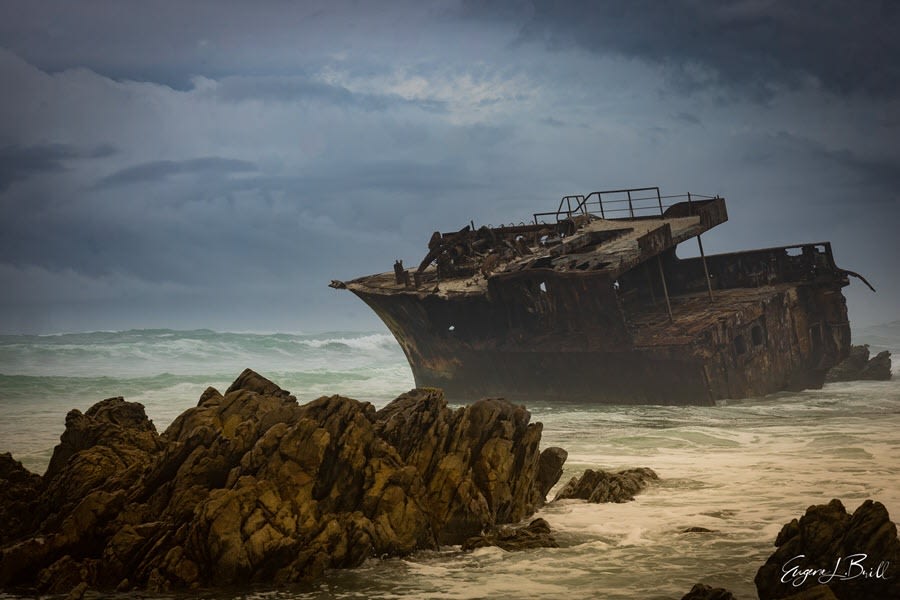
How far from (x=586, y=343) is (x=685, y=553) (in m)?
12.7

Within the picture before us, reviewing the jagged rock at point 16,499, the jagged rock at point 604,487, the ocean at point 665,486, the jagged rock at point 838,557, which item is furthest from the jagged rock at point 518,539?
the jagged rock at point 16,499

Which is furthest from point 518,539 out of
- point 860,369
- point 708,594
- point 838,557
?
point 860,369

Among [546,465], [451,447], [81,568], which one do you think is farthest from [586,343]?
[81,568]

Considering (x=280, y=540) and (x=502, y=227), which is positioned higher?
(x=502, y=227)

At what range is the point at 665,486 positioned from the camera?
31.6ft

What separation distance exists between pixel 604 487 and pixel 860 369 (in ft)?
69.9

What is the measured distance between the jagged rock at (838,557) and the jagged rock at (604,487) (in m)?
3.08

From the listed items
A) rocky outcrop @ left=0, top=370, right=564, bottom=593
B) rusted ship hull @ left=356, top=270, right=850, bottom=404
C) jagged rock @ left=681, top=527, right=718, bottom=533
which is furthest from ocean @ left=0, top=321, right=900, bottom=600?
rusted ship hull @ left=356, top=270, right=850, bottom=404

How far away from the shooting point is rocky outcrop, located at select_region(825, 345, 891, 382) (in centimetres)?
2692

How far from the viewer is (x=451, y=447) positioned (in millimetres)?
8406

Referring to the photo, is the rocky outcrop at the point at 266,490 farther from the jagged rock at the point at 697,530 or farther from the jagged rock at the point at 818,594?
the jagged rock at the point at 818,594

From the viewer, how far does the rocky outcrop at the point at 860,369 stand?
26922 millimetres

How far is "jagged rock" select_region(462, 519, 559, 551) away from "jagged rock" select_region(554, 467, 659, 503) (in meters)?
1.40

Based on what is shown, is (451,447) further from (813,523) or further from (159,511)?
(813,523)
